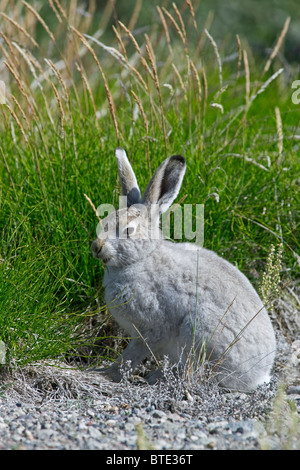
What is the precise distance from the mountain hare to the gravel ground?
0.18 meters

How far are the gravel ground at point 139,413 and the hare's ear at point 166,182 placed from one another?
1.04 metres

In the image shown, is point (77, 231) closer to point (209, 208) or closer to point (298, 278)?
point (209, 208)

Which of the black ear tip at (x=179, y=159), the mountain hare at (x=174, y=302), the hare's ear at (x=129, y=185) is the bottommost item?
the mountain hare at (x=174, y=302)

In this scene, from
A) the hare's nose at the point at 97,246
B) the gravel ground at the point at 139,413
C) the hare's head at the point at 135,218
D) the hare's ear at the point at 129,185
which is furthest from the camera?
the hare's ear at the point at 129,185

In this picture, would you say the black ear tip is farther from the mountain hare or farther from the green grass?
the green grass

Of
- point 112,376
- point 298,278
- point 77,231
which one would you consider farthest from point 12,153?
point 298,278

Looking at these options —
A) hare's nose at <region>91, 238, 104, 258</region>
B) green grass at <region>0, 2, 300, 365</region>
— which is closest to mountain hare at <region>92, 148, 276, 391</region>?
hare's nose at <region>91, 238, 104, 258</region>

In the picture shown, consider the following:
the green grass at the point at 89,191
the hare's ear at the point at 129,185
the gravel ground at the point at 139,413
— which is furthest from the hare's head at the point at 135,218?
the gravel ground at the point at 139,413

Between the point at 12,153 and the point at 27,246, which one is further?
the point at 12,153

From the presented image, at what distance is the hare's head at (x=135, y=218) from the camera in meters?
3.91

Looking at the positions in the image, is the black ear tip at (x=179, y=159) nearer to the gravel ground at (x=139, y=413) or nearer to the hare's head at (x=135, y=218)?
the hare's head at (x=135, y=218)

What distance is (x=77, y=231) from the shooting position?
14.7 feet

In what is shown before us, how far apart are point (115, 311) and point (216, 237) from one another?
3.79 feet

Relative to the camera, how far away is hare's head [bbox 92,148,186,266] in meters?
3.91
